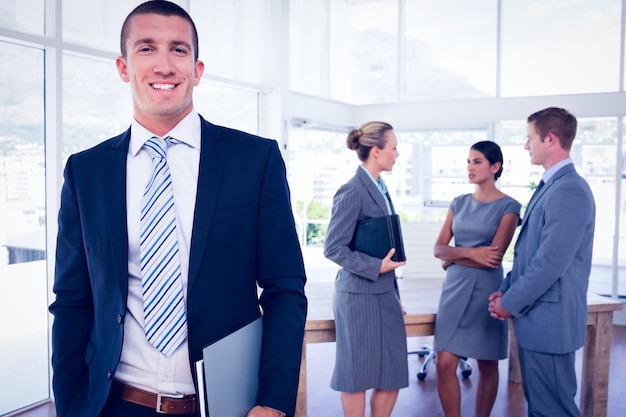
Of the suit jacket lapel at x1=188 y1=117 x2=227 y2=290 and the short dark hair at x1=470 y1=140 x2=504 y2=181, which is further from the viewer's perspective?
the short dark hair at x1=470 y1=140 x2=504 y2=181

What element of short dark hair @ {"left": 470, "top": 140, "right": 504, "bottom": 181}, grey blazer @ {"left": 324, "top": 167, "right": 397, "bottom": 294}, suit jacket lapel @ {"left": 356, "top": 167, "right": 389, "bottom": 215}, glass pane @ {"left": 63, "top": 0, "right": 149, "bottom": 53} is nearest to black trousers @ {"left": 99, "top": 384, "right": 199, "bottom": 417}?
grey blazer @ {"left": 324, "top": 167, "right": 397, "bottom": 294}

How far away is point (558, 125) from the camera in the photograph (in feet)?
8.68

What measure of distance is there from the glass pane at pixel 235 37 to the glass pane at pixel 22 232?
6.06ft

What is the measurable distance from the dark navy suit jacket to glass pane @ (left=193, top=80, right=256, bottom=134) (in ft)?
14.0

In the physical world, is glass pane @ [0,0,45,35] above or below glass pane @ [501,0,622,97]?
below

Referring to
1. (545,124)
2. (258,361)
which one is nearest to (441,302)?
(545,124)

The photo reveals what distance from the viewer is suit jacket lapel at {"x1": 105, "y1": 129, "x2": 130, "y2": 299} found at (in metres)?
1.26

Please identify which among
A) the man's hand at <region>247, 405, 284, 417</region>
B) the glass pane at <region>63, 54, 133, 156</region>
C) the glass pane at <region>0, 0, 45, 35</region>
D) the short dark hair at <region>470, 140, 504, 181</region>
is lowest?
the man's hand at <region>247, 405, 284, 417</region>

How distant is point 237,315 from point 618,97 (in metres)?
6.36

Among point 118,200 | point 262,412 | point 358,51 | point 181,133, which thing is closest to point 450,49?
point 358,51

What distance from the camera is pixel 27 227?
399 cm

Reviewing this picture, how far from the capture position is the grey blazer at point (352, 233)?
272 cm

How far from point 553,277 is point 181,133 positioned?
1.83 metres

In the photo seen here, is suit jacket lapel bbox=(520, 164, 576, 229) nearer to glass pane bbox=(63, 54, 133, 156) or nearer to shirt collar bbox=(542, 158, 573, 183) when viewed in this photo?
shirt collar bbox=(542, 158, 573, 183)
